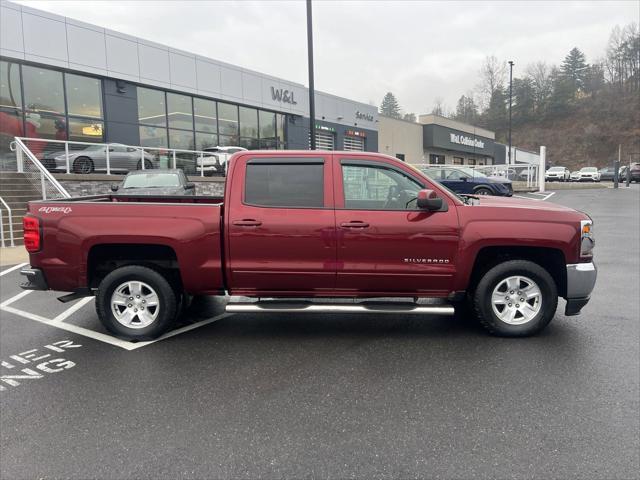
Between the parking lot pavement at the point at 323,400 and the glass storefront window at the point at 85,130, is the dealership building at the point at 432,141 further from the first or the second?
the parking lot pavement at the point at 323,400

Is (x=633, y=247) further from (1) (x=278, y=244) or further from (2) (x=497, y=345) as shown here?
(1) (x=278, y=244)

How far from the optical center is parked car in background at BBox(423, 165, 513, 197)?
18344 mm

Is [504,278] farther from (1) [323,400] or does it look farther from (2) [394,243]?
(1) [323,400]

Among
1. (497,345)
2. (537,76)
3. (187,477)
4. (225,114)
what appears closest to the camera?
(187,477)

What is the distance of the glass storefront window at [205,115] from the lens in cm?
2373

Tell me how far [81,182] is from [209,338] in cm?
1226

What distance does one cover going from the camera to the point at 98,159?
1600cm

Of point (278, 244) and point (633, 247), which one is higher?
point (278, 244)

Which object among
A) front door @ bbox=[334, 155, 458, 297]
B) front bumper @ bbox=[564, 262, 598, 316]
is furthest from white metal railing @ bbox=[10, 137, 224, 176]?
front bumper @ bbox=[564, 262, 598, 316]

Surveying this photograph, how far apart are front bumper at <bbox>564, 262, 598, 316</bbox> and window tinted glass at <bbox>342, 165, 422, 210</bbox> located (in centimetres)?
165

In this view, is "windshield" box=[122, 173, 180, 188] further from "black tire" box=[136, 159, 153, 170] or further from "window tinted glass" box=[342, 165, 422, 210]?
"window tinted glass" box=[342, 165, 422, 210]

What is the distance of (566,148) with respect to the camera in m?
91.2

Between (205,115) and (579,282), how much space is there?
73.2 feet

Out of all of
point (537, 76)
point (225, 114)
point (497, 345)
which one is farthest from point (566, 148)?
point (497, 345)
